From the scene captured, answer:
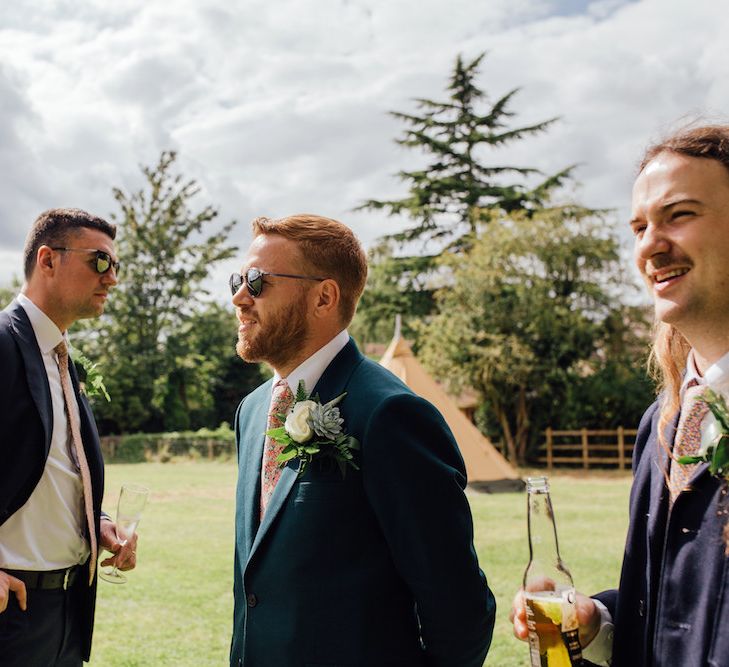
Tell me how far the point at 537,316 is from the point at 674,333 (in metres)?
24.6

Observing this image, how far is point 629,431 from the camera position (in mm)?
26281

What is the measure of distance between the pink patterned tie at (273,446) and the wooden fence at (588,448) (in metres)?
24.9

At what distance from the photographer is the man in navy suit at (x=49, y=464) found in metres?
3.14

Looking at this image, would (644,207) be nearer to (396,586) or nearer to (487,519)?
(396,586)

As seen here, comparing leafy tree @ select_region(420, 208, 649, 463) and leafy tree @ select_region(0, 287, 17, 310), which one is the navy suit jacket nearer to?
leafy tree @ select_region(420, 208, 649, 463)

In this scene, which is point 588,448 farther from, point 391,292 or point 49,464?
point 49,464

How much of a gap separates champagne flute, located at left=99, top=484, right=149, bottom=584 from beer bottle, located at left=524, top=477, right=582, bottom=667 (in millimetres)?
1951

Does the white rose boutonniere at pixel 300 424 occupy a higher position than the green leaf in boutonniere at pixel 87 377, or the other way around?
the green leaf in boutonniere at pixel 87 377

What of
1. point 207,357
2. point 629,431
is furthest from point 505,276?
point 207,357

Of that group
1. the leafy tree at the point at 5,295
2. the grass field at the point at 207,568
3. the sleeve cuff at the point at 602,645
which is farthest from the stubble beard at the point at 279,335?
the leafy tree at the point at 5,295

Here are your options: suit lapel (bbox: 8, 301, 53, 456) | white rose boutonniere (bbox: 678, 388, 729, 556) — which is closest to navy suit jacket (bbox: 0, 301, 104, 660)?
suit lapel (bbox: 8, 301, 53, 456)

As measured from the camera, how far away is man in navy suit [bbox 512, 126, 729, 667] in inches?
65.6

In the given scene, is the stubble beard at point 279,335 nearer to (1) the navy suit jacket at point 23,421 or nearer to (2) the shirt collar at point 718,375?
(1) the navy suit jacket at point 23,421

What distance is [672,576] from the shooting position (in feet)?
5.71
